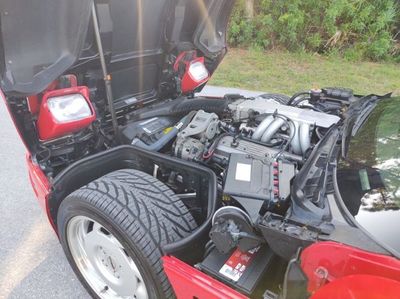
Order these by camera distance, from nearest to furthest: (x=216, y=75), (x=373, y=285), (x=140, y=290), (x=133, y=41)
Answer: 1. (x=373, y=285)
2. (x=140, y=290)
3. (x=133, y=41)
4. (x=216, y=75)

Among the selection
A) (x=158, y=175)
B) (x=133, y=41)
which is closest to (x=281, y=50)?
(x=133, y=41)

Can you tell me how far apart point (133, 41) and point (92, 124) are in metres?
0.71

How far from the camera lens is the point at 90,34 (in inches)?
93.0

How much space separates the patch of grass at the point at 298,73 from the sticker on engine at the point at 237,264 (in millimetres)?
4743

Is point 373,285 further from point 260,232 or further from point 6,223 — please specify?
point 6,223

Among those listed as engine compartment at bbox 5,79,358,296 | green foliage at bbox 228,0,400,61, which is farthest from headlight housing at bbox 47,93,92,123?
green foliage at bbox 228,0,400,61

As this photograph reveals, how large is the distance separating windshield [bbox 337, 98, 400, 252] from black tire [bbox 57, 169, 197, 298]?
0.84 meters

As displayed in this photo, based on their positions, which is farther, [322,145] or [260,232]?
[322,145]

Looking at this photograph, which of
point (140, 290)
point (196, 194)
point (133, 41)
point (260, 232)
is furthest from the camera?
point (133, 41)

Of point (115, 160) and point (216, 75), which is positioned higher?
point (115, 160)

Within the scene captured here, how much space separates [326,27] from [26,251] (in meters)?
8.04

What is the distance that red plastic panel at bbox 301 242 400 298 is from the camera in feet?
4.04

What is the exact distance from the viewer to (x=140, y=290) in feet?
6.60

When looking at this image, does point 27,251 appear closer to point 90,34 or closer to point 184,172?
point 184,172
